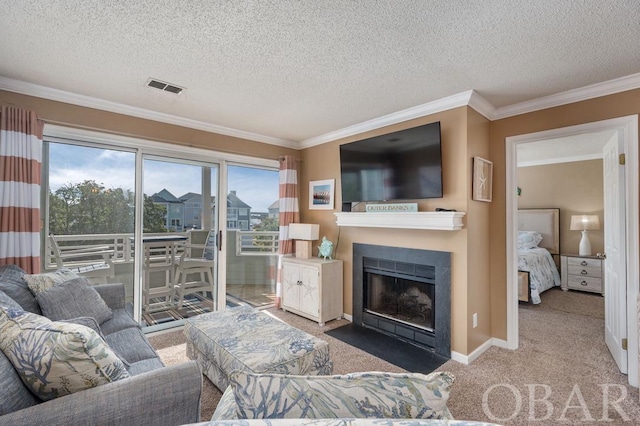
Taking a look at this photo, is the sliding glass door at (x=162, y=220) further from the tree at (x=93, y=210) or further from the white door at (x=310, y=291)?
the white door at (x=310, y=291)

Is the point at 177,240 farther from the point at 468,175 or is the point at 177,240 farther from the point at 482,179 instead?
the point at 482,179

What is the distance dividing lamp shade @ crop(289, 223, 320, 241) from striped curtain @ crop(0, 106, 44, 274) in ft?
8.27

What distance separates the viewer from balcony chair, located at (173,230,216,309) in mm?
3521

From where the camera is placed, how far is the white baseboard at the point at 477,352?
8.77 feet

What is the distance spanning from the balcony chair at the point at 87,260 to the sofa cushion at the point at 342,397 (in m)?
2.99

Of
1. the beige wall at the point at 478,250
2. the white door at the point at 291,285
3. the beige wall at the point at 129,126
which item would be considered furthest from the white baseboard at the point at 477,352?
the beige wall at the point at 129,126

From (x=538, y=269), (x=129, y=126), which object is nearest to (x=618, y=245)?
(x=538, y=269)

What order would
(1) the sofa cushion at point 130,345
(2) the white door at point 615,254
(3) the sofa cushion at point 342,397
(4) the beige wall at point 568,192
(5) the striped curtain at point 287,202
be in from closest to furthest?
(3) the sofa cushion at point 342,397, (1) the sofa cushion at point 130,345, (2) the white door at point 615,254, (5) the striped curtain at point 287,202, (4) the beige wall at point 568,192

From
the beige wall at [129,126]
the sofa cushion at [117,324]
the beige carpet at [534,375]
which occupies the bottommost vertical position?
the beige carpet at [534,375]

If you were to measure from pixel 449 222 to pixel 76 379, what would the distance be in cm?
256

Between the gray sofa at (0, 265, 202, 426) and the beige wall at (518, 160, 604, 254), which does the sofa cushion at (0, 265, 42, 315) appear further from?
the beige wall at (518, 160, 604, 254)

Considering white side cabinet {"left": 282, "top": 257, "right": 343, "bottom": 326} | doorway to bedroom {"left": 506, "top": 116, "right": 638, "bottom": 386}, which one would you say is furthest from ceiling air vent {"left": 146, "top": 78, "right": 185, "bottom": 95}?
doorway to bedroom {"left": 506, "top": 116, "right": 638, "bottom": 386}

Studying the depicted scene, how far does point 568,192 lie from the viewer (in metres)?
5.59

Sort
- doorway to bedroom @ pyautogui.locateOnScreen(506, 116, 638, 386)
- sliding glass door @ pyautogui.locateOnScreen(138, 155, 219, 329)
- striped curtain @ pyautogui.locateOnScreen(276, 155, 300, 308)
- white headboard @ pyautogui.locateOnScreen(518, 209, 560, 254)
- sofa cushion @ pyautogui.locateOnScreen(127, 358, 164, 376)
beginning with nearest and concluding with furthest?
sofa cushion @ pyautogui.locateOnScreen(127, 358, 164, 376) → doorway to bedroom @ pyautogui.locateOnScreen(506, 116, 638, 386) → sliding glass door @ pyautogui.locateOnScreen(138, 155, 219, 329) → striped curtain @ pyautogui.locateOnScreen(276, 155, 300, 308) → white headboard @ pyautogui.locateOnScreen(518, 209, 560, 254)
